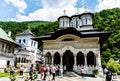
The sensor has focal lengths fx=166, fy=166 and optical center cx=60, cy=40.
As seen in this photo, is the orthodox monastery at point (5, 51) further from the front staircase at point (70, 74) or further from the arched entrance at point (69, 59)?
the front staircase at point (70, 74)

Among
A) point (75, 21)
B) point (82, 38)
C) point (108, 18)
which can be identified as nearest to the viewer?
point (82, 38)

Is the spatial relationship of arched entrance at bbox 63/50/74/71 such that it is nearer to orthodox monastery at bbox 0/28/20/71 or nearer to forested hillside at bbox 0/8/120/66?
orthodox monastery at bbox 0/28/20/71

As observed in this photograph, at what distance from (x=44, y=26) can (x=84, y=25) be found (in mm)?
39810

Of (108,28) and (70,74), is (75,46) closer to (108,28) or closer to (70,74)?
(70,74)

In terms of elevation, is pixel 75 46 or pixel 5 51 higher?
pixel 75 46

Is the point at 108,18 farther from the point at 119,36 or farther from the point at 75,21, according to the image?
the point at 75,21

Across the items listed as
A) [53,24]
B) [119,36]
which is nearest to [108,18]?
[119,36]

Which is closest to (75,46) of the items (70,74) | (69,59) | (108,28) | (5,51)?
(69,59)

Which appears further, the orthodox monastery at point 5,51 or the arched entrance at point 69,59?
the arched entrance at point 69,59

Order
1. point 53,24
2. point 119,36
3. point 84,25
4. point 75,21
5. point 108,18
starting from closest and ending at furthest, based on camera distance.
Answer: point 84,25 → point 75,21 → point 119,36 → point 108,18 → point 53,24

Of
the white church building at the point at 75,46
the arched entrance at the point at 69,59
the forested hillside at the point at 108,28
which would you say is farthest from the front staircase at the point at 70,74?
the forested hillside at the point at 108,28

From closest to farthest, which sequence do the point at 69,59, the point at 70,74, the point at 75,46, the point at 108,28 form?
the point at 70,74, the point at 75,46, the point at 69,59, the point at 108,28

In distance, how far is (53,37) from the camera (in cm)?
2745

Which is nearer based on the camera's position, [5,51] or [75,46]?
[75,46]
